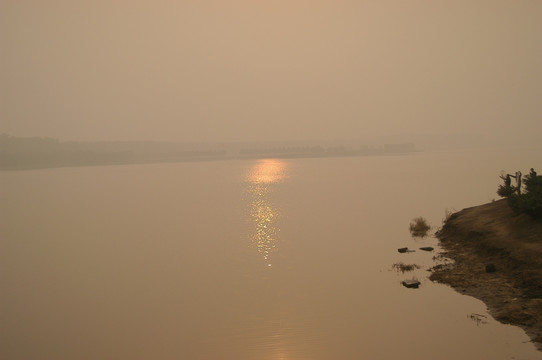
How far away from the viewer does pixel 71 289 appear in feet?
63.8

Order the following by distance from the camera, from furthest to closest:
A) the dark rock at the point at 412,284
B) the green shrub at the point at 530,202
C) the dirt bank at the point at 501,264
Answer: the green shrub at the point at 530,202 → the dark rock at the point at 412,284 → the dirt bank at the point at 501,264

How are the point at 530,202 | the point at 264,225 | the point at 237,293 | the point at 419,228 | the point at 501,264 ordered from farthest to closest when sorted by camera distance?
Result: the point at 264,225 → the point at 419,228 → the point at 530,202 → the point at 237,293 → the point at 501,264

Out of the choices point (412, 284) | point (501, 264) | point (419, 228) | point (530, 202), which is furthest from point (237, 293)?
point (419, 228)

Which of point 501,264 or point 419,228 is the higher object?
point 501,264

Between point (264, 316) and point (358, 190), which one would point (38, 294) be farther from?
point (358, 190)

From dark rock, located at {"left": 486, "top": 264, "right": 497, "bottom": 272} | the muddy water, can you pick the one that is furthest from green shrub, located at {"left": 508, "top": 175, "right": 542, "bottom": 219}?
the muddy water

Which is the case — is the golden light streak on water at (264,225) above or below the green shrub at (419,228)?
below

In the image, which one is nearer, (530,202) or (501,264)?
(501,264)

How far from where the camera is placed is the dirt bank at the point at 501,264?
1349cm

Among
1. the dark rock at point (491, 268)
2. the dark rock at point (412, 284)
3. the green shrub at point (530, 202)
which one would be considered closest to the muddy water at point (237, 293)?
the dark rock at point (412, 284)

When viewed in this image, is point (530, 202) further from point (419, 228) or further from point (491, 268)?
point (419, 228)

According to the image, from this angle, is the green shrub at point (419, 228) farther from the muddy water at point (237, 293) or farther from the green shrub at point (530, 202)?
the green shrub at point (530, 202)

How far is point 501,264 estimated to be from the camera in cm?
1714

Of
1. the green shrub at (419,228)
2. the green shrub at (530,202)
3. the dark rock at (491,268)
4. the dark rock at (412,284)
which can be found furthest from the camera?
the green shrub at (419,228)
